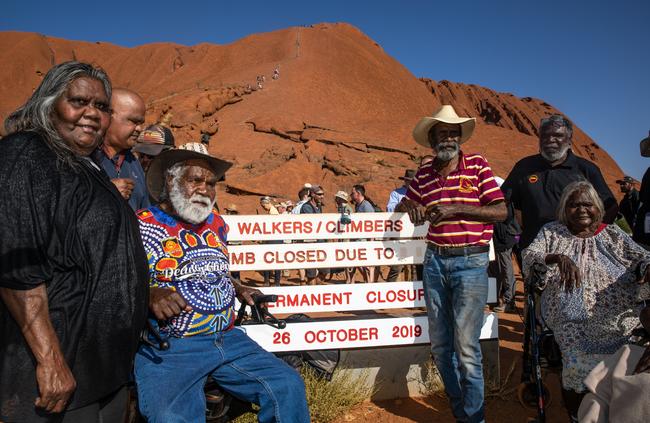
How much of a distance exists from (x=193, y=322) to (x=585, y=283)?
242 centimetres

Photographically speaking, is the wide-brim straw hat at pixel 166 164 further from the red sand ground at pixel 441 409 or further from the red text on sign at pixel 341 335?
the red sand ground at pixel 441 409

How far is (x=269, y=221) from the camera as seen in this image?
164 inches

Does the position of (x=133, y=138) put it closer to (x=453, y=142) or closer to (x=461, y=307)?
(x=453, y=142)

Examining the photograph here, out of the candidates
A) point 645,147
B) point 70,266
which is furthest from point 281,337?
point 645,147

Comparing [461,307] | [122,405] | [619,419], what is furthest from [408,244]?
[122,405]

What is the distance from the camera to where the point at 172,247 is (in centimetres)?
250

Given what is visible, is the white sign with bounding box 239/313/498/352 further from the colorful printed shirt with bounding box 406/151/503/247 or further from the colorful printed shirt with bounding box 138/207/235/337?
the colorful printed shirt with bounding box 138/207/235/337

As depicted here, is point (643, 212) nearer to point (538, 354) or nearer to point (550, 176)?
point (550, 176)

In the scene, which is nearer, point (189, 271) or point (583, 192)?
point (189, 271)

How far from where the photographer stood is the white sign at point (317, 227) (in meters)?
4.13

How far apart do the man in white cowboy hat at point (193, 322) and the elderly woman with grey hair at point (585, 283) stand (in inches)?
69.5

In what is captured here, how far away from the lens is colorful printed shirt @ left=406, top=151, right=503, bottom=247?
3.27m

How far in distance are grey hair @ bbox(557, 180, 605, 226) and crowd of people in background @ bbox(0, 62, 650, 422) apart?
0.04 ft

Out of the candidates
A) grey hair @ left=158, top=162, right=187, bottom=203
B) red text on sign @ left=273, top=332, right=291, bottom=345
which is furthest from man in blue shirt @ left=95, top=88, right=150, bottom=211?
red text on sign @ left=273, top=332, right=291, bottom=345
